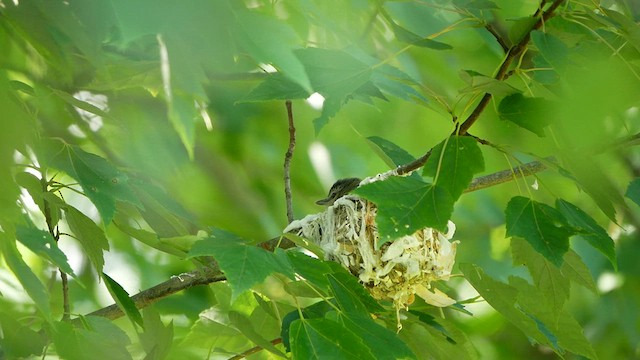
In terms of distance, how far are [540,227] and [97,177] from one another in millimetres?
987

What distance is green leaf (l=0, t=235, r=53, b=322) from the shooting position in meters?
1.81

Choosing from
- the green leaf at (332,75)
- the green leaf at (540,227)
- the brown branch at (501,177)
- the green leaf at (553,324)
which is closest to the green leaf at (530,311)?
the green leaf at (553,324)

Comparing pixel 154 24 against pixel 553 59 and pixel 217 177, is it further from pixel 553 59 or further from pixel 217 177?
pixel 217 177

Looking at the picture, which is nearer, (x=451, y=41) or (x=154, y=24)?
(x=154, y=24)

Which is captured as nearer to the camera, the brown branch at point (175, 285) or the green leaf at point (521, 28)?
the green leaf at point (521, 28)

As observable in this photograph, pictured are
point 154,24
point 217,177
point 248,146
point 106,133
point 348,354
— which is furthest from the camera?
point 248,146

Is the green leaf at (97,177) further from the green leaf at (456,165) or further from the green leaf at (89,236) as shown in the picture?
the green leaf at (456,165)

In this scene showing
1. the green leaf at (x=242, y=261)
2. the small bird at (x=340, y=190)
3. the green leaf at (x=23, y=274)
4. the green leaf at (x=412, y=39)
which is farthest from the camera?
the small bird at (x=340, y=190)

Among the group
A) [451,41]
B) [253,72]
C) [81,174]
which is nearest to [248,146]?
[451,41]

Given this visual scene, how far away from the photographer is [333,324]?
7.02 ft

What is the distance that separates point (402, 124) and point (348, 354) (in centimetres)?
290

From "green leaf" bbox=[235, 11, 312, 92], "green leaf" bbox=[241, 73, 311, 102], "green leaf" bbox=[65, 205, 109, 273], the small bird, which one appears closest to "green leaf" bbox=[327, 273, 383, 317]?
"green leaf" bbox=[241, 73, 311, 102]

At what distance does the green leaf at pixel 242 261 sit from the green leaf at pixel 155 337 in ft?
2.00

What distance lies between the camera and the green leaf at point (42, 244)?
74.5 inches
